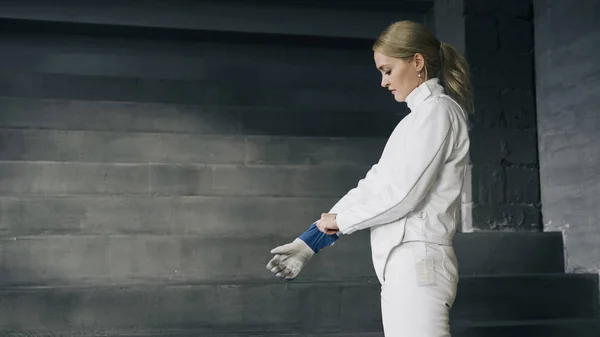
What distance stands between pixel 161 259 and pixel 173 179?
20.6 inches

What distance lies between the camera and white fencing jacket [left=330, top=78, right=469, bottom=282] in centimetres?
158

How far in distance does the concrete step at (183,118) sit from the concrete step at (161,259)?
78 cm

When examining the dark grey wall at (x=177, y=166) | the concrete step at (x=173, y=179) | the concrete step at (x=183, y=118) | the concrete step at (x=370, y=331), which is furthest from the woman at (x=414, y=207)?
the concrete step at (x=183, y=118)

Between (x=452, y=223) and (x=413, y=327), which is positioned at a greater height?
(x=452, y=223)

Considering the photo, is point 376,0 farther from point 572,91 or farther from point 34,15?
point 34,15

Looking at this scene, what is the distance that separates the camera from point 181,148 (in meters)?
3.67

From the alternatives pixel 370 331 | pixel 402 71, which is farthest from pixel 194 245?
pixel 402 71

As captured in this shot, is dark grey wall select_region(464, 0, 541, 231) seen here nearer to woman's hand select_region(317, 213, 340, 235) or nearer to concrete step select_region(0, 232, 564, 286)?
concrete step select_region(0, 232, 564, 286)

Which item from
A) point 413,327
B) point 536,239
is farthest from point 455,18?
point 413,327

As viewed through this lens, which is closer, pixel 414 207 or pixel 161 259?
pixel 414 207

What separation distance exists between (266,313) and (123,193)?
0.96 metres

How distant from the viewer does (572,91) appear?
347 centimetres

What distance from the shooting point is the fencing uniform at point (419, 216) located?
154cm

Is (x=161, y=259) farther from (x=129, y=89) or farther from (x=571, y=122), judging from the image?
(x=571, y=122)
